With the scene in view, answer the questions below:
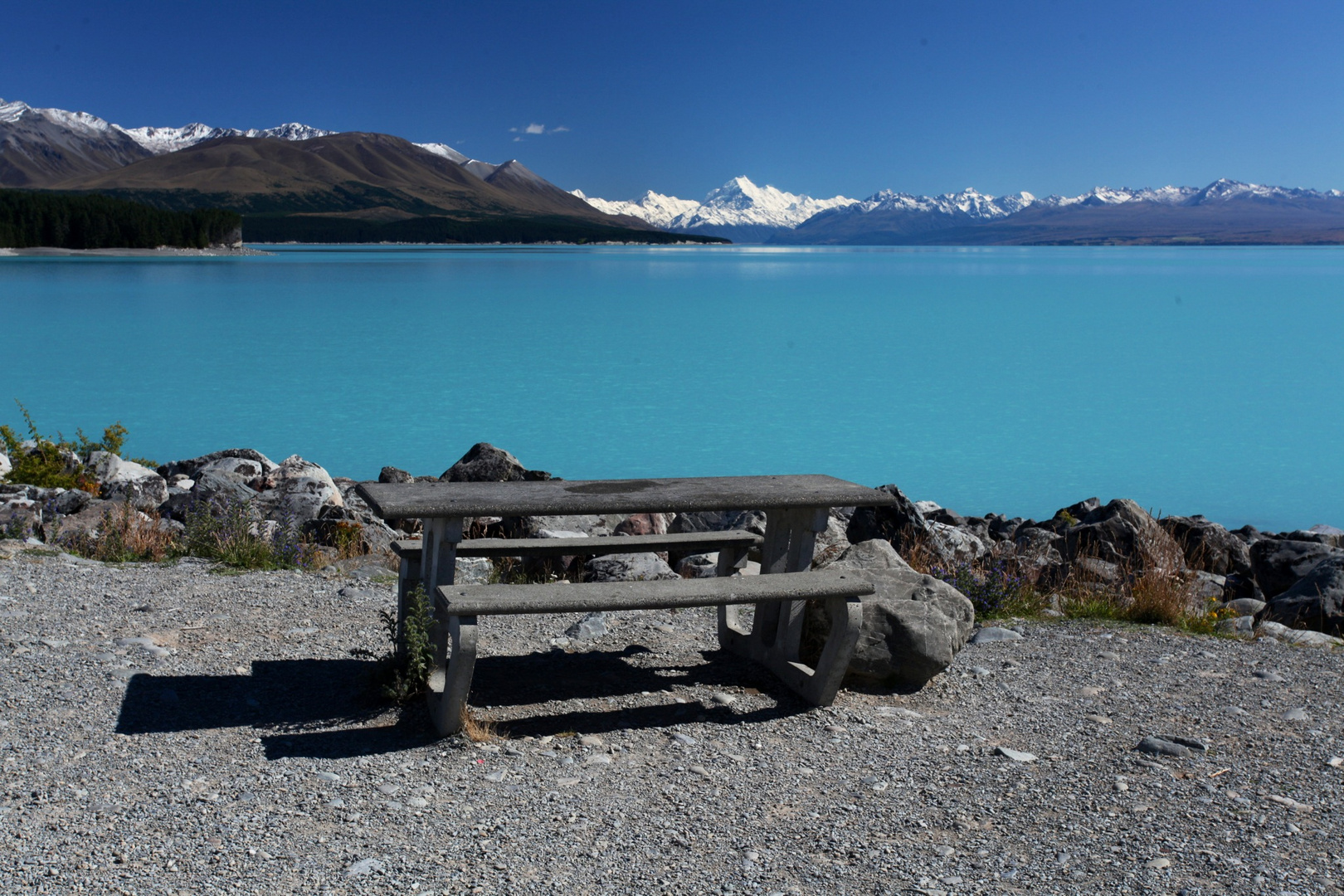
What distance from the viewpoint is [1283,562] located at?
7617mm

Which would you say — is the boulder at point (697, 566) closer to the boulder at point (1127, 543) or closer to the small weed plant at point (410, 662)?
the small weed plant at point (410, 662)

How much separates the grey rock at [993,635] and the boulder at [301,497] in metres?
4.57

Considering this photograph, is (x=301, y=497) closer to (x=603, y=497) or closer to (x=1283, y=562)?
(x=603, y=497)

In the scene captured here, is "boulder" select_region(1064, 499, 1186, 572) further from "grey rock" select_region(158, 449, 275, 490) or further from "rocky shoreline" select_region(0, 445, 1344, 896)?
"grey rock" select_region(158, 449, 275, 490)

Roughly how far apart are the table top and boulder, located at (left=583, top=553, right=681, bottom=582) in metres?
1.64

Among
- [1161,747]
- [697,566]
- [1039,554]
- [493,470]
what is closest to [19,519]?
[493,470]

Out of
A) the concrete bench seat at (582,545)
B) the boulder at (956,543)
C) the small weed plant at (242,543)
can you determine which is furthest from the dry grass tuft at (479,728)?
the boulder at (956,543)

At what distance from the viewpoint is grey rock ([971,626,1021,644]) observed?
5.36 metres

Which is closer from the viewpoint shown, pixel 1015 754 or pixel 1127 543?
pixel 1015 754

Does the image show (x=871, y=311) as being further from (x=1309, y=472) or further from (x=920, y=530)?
(x=920, y=530)

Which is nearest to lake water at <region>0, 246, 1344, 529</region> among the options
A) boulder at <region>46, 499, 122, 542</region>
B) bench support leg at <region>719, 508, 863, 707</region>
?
boulder at <region>46, 499, 122, 542</region>

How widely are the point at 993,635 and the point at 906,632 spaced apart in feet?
3.54

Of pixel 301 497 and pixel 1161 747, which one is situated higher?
pixel 1161 747

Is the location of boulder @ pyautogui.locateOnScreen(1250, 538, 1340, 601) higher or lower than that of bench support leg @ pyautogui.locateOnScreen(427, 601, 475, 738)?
lower
